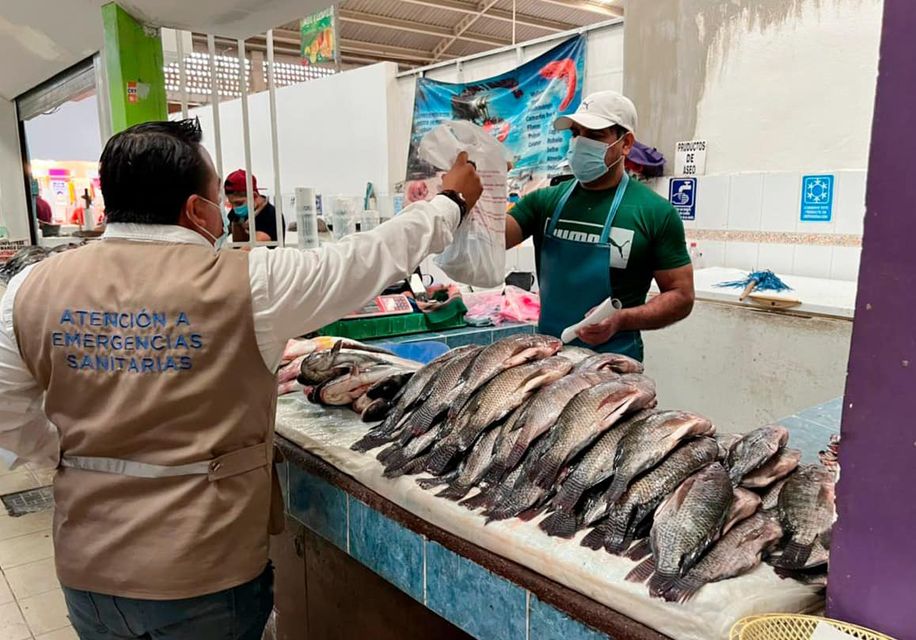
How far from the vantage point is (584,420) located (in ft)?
4.88

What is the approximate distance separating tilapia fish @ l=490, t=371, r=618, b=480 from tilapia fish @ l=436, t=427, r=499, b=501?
1.1 inches

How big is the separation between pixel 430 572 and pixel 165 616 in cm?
59

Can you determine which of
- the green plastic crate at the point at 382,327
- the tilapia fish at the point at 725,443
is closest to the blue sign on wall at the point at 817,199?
the green plastic crate at the point at 382,327

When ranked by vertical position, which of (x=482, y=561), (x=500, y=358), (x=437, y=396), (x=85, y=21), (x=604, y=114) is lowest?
(x=482, y=561)

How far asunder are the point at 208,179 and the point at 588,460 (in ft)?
3.34

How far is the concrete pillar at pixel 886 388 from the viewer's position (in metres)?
0.92

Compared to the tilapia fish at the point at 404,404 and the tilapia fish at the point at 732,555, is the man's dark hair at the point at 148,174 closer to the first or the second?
the tilapia fish at the point at 404,404

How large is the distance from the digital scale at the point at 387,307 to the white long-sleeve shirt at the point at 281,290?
2.23 meters

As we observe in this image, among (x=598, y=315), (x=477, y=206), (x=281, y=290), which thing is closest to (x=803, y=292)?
(x=598, y=315)

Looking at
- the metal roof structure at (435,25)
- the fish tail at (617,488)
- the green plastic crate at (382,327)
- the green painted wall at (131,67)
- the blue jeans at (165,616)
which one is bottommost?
the blue jeans at (165,616)

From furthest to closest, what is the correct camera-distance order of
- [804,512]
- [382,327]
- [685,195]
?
1. [685,195]
2. [382,327]
3. [804,512]

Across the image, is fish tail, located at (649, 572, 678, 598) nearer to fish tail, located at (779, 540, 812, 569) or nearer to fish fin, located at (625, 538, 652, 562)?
fish fin, located at (625, 538, 652, 562)

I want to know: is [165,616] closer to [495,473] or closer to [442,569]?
[442,569]

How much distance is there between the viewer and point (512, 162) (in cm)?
693
